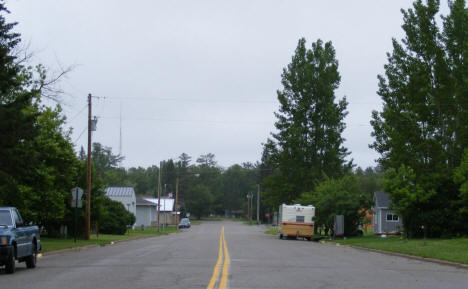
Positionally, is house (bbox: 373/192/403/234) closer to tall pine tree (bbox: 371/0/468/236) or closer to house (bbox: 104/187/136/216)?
tall pine tree (bbox: 371/0/468/236)

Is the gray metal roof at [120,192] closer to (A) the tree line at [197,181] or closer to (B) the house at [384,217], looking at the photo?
(B) the house at [384,217]

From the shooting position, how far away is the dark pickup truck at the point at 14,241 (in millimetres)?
15028

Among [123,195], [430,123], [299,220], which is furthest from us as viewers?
[123,195]

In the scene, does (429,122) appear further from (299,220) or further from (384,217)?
(384,217)

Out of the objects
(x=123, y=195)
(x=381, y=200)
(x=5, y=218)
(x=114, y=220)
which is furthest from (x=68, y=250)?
(x=123, y=195)

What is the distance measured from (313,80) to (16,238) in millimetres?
43642

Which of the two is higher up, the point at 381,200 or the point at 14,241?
the point at 381,200

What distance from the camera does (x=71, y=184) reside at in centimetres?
3669

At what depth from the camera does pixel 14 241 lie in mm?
15508

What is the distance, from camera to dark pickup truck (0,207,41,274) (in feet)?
49.3

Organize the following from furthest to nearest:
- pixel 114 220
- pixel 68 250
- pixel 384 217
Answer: pixel 384 217, pixel 114 220, pixel 68 250

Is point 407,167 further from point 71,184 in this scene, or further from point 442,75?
point 71,184

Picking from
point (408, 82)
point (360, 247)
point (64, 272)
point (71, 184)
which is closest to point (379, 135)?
point (408, 82)

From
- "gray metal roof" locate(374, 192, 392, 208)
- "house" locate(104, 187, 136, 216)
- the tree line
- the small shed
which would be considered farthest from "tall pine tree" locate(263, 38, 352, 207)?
the tree line
